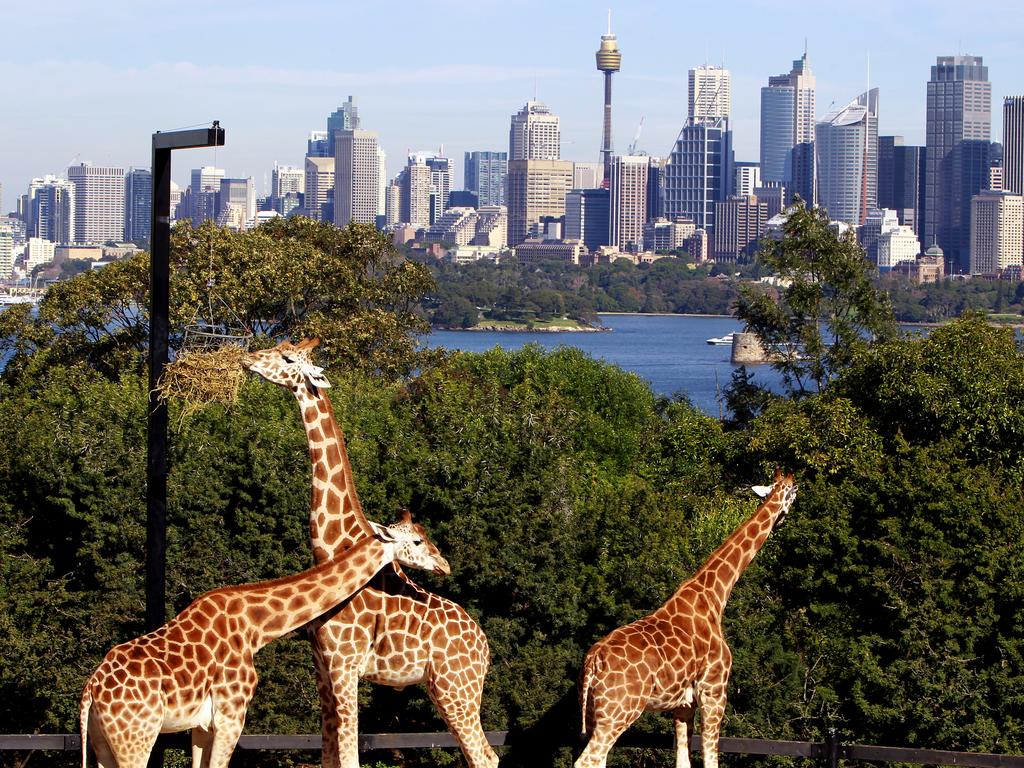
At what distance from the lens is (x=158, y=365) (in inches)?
376

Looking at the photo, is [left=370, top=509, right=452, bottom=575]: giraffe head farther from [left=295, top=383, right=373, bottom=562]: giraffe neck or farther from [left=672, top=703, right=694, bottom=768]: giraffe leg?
[left=672, top=703, right=694, bottom=768]: giraffe leg

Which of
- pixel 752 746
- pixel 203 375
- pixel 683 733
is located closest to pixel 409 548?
pixel 203 375

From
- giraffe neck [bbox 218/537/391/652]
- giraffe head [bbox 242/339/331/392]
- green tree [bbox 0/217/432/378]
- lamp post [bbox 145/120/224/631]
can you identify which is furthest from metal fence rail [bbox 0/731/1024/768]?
green tree [bbox 0/217/432/378]

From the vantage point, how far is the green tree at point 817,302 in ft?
116

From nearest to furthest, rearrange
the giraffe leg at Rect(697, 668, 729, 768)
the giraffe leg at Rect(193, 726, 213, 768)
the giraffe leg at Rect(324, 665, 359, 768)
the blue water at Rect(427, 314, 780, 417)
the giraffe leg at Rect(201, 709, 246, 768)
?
the giraffe leg at Rect(201, 709, 246, 768) → the giraffe leg at Rect(193, 726, 213, 768) → the giraffe leg at Rect(324, 665, 359, 768) → the giraffe leg at Rect(697, 668, 729, 768) → the blue water at Rect(427, 314, 780, 417)

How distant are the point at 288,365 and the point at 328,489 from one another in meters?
0.76

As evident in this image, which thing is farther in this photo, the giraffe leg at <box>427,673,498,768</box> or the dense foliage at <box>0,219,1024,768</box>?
the dense foliage at <box>0,219,1024,768</box>

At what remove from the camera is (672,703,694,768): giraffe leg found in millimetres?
9453

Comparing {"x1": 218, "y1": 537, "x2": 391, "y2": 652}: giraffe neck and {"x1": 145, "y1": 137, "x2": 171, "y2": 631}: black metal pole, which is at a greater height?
{"x1": 145, "y1": 137, "x2": 171, "y2": 631}: black metal pole

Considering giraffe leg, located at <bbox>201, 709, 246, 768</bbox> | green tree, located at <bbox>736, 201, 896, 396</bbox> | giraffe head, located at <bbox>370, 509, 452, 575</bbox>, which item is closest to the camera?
giraffe leg, located at <bbox>201, 709, 246, 768</bbox>

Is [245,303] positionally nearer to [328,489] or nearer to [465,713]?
[328,489]

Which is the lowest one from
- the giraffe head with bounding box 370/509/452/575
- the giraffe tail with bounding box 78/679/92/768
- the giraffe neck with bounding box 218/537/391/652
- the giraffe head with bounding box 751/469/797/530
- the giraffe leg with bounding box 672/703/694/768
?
the giraffe leg with bounding box 672/703/694/768

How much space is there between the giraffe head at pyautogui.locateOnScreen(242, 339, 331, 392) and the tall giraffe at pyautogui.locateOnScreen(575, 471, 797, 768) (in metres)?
2.28

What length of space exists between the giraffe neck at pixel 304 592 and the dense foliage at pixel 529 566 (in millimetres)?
3285
